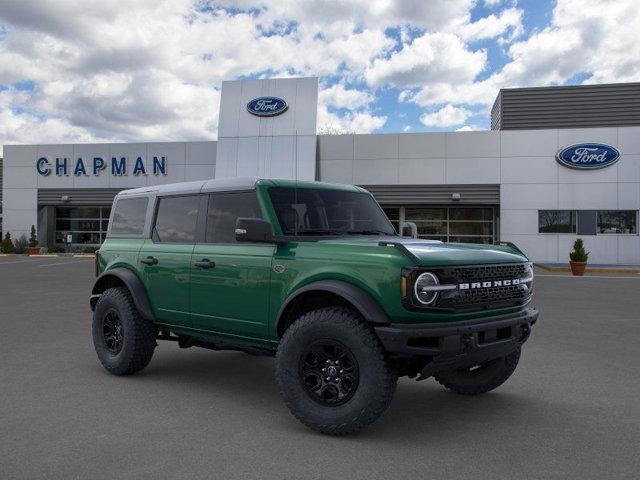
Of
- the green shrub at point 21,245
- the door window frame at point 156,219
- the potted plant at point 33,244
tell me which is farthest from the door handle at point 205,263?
the green shrub at point 21,245

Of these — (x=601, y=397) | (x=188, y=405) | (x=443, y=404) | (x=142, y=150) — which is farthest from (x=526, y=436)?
(x=142, y=150)

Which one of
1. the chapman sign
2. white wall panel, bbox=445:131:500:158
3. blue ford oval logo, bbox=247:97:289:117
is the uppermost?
blue ford oval logo, bbox=247:97:289:117

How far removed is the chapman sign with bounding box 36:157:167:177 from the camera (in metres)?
32.1

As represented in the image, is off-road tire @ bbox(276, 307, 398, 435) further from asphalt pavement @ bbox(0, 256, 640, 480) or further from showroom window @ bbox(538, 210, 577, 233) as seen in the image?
showroom window @ bbox(538, 210, 577, 233)

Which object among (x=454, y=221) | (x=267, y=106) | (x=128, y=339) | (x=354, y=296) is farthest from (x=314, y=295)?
(x=454, y=221)

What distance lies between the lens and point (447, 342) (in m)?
4.05

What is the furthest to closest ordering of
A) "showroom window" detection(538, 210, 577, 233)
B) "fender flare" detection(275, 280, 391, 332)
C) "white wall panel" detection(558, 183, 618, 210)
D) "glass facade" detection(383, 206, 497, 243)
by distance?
"glass facade" detection(383, 206, 497, 243)
"showroom window" detection(538, 210, 577, 233)
"white wall panel" detection(558, 183, 618, 210)
"fender flare" detection(275, 280, 391, 332)

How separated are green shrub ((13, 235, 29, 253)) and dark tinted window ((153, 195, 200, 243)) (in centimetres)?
3107

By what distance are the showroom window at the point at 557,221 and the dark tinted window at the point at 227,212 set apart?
24716mm

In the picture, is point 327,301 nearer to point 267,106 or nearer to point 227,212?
point 227,212

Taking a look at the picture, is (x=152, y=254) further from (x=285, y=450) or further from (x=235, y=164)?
(x=235, y=164)

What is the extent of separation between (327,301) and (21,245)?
111ft

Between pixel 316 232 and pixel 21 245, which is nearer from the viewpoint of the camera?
pixel 316 232

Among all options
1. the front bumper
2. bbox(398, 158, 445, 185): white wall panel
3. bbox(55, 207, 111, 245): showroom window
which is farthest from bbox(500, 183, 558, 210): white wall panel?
the front bumper
